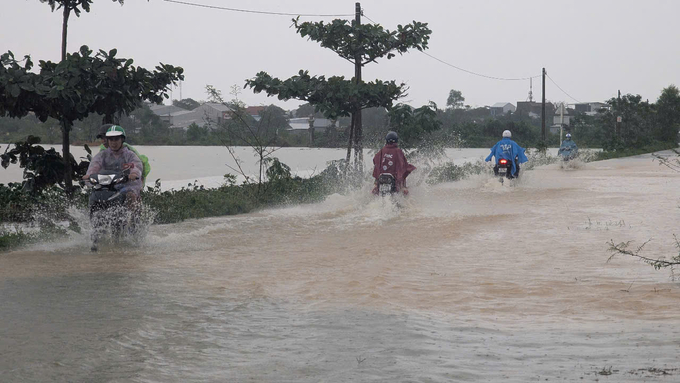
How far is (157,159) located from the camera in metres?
44.7

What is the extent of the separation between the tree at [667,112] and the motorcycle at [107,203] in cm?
6717

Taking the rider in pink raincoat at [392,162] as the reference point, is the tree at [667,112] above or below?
above

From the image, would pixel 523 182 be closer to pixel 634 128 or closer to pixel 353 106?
pixel 353 106

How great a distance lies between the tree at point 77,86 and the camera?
11.9 metres

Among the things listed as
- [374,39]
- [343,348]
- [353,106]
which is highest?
[374,39]

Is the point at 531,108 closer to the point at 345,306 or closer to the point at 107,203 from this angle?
the point at 107,203

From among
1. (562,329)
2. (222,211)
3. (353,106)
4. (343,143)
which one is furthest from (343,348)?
(343,143)

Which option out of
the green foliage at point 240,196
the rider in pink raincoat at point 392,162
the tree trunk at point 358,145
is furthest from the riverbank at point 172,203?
the rider in pink raincoat at point 392,162

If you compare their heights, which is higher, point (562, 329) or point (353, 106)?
point (353, 106)

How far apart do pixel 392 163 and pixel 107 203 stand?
6355 mm

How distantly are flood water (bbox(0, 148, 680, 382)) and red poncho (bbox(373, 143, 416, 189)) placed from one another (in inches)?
45.6

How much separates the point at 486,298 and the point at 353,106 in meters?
14.0

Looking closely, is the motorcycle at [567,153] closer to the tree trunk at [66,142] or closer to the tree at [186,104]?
the tree trunk at [66,142]

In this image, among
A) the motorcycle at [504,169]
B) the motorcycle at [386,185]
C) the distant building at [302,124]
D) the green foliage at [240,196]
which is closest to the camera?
the motorcycle at [386,185]
